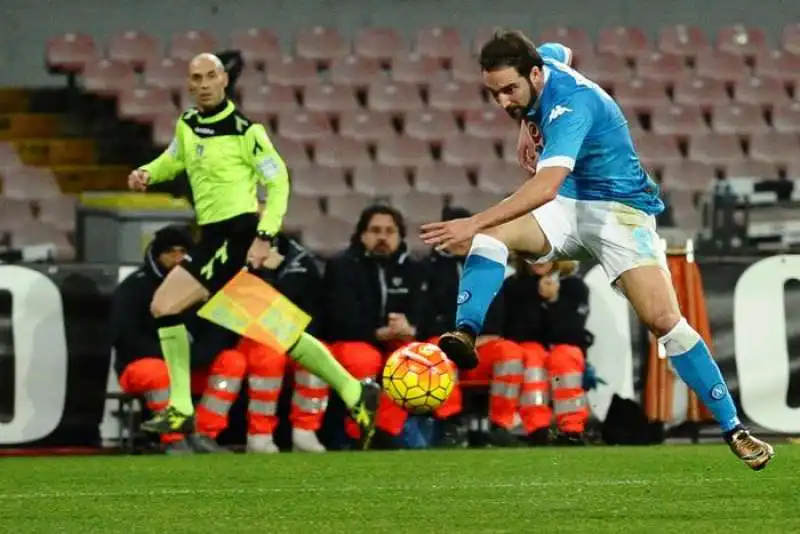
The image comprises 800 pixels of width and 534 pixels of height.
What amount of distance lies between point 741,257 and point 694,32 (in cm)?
707

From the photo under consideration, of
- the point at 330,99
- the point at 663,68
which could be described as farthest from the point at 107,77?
the point at 663,68

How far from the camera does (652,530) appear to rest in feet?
16.8

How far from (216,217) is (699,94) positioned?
8099mm

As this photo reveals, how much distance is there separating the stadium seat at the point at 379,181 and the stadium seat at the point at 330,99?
2.46 feet

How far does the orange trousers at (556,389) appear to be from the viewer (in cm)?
1009

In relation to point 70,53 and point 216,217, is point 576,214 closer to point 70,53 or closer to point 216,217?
point 216,217

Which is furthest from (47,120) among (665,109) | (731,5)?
(731,5)

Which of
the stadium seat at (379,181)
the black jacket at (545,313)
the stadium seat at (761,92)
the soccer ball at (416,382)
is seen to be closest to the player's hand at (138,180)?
the black jacket at (545,313)

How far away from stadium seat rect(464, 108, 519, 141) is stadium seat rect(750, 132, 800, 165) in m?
2.16

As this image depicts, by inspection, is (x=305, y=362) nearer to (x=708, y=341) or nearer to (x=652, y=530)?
(x=708, y=341)

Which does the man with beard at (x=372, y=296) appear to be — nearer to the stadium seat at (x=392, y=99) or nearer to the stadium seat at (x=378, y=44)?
the stadium seat at (x=392, y=99)

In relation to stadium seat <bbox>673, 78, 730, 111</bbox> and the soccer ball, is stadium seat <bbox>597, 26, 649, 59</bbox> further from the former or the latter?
the soccer ball

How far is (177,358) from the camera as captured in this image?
31.2 feet

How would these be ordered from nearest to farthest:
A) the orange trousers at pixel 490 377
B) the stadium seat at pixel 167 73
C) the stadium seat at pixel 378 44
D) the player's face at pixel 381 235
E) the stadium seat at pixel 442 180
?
the orange trousers at pixel 490 377
the player's face at pixel 381 235
the stadium seat at pixel 442 180
the stadium seat at pixel 167 73
the stadium seat at pixel 378 44
